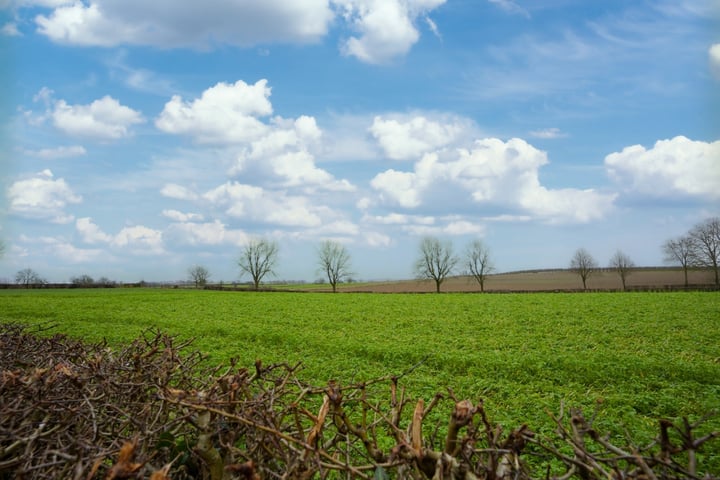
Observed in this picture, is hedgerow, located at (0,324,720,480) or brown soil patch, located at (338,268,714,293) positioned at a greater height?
hedgerow, located at (0,324,720,480)

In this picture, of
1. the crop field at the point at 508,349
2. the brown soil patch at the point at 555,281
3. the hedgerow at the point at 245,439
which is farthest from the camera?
the brown soil patch at the point at 555,281

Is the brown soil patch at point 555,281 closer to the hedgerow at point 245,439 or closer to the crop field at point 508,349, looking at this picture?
the crop field at point 508,349

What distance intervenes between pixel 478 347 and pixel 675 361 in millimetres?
5310

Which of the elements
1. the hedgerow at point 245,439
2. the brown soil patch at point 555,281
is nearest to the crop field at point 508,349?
the hedgerow at point 245,439

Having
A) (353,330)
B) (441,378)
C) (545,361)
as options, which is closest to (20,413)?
(441,378)

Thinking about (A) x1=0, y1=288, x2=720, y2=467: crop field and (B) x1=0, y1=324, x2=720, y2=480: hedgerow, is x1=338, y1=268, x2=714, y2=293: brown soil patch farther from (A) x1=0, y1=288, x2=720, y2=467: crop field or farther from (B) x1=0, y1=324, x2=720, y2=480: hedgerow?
(B) x1=0, y1=324, x2=720, y2=480: hedgerow

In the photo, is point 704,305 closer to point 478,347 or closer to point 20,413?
point 478,347

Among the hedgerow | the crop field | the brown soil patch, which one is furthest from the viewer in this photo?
the brown soil patch

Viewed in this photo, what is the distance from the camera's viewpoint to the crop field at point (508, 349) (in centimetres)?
937

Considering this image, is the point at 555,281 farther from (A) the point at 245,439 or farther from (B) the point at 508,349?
(A) the point at 245,439

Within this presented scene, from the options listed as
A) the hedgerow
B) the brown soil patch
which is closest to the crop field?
the hedgerow

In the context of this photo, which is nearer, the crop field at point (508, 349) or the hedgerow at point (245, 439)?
the hedgerow at point (245, 439)

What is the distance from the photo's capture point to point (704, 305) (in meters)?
26.2

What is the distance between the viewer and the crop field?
9.37m
